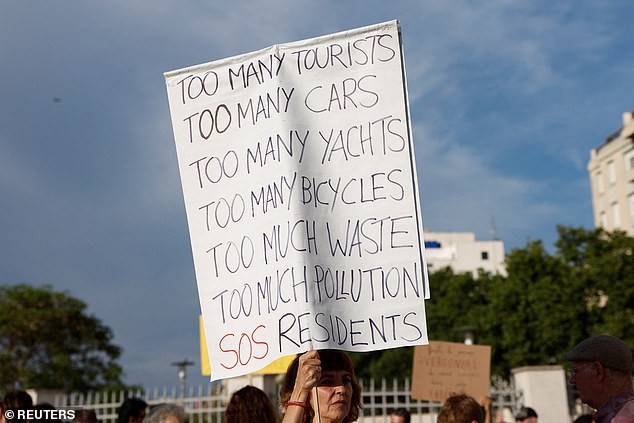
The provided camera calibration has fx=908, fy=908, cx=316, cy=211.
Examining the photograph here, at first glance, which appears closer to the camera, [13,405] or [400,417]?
[13,405]

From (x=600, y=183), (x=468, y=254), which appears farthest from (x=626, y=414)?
(x=468, y=254)

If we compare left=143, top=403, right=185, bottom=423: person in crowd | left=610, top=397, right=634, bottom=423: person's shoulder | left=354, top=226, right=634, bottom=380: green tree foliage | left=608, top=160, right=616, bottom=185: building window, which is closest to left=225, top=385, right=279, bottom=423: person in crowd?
left=143, top=403, right=185, bottom=423: person in crowd

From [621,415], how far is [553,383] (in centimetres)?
965

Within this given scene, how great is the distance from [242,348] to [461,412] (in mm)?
1822

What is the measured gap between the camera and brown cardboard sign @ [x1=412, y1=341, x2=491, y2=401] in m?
9.88

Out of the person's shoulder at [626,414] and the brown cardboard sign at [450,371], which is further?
the brown cardboard sign at [450,371]

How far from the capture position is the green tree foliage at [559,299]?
125ft

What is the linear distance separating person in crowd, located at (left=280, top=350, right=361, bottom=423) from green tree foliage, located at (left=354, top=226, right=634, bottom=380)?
1360 inches

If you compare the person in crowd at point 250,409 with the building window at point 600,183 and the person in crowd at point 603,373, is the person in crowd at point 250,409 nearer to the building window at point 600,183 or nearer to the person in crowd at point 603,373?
the person in crowd at point 603,373

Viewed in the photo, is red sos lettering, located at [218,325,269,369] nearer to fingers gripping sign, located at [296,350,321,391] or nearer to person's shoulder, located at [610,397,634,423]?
fingers gripping sign, located at [296,350,321,391]

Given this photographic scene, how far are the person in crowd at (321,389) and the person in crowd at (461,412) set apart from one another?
4.66 ft

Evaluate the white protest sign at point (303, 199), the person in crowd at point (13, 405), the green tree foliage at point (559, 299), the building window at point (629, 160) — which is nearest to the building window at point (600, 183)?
the building window at point (629, 160)

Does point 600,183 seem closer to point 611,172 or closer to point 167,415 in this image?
point 611,172

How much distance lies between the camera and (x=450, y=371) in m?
10.0
